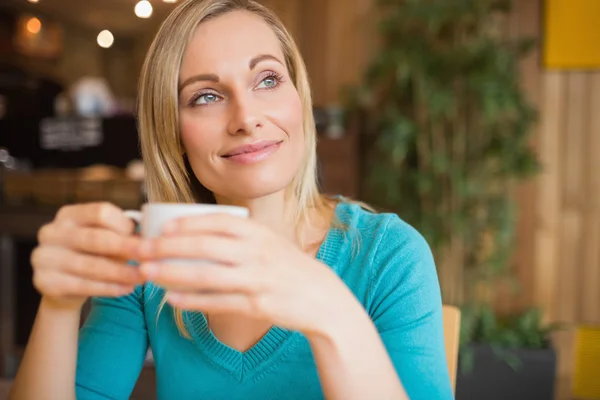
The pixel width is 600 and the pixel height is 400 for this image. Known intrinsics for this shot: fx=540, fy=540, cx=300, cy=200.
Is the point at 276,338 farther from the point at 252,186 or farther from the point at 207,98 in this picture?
the point at 207,98

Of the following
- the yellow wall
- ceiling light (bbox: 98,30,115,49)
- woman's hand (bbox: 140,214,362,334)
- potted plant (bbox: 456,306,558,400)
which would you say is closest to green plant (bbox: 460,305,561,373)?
potted plant (bbox: 456,306,558,400)

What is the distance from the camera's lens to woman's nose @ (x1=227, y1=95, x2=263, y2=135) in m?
0.84

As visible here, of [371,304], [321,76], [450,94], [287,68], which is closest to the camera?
[371,304]

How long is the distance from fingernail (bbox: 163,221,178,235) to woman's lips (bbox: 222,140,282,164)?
0.38 m

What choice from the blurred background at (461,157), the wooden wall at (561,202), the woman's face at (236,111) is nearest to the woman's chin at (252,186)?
the woman's face at (236,111)

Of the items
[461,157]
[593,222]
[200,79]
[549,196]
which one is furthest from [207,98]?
[593,222]

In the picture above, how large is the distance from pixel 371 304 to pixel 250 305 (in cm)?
43

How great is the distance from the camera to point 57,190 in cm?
292

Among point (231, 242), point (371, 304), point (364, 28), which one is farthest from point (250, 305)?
point (364, 28)

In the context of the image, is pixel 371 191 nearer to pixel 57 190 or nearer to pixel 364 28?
pixel 364 28

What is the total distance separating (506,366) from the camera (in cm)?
237

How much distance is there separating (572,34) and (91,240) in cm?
323

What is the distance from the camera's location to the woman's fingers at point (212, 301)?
19.1 inches

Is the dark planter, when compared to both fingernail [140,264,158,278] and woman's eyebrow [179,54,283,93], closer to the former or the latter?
woman's eyebrow [179,54,283,93]
